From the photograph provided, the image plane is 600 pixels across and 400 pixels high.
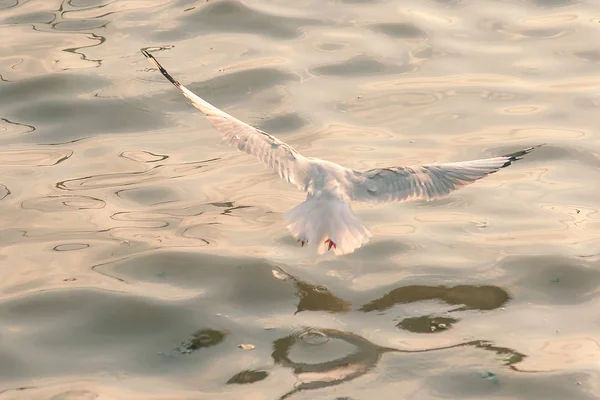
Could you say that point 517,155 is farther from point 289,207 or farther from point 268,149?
point 268,149

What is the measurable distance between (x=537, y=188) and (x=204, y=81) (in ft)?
9.69

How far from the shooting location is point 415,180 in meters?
5.79

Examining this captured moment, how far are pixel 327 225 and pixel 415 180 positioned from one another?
761mm

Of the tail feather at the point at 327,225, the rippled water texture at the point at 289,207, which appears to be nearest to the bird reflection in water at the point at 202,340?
the rippled water texture at the point at 289,207

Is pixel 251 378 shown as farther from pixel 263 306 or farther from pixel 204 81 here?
pixel 204 81

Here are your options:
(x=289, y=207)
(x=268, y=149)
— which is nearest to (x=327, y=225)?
(x=268, y=149)

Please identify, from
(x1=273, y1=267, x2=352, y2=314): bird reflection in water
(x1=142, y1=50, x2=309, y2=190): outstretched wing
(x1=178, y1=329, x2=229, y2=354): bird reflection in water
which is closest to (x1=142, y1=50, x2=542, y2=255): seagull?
(x1=142, y1=50, x2=309, y2=190): outstretched wing

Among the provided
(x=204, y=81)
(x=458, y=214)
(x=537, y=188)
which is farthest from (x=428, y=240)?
(x=204, y=81)

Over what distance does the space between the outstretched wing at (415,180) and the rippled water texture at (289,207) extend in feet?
1.23

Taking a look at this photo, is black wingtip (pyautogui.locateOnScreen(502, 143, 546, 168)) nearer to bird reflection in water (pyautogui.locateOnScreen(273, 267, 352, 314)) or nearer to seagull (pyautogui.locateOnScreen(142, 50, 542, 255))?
seagull (pyautogui.locateOnScreen(142, 50, 542, 255))

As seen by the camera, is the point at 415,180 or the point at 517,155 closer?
the point at 415,180

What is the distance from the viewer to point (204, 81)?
26.3 feet

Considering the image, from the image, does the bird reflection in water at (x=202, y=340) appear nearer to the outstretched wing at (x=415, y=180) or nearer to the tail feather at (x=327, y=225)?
the tail feather at (x=327, y=225)

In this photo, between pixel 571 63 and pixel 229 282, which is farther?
pixel 571 63
